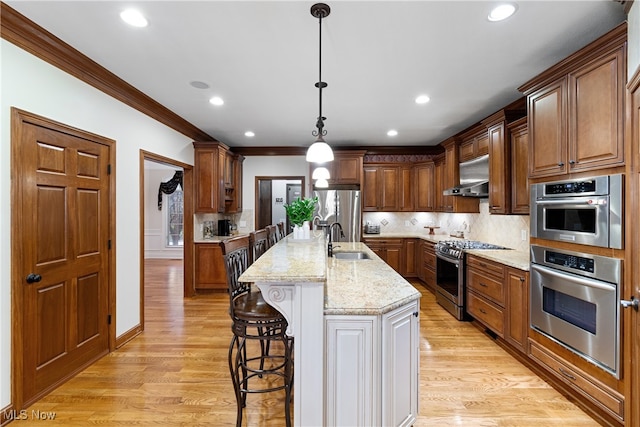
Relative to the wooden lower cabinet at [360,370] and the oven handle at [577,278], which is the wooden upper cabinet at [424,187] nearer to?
the oven handle at [577,278]

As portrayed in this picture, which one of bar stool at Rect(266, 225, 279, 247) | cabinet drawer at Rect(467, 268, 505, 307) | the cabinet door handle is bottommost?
the cabinet door handle

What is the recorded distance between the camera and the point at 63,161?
2.44m

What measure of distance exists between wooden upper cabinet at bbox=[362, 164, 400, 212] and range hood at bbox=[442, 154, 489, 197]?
4.54ft

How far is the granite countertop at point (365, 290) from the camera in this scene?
165 cm

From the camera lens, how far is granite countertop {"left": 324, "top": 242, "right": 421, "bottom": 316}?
165cm

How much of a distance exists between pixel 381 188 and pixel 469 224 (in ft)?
5.59

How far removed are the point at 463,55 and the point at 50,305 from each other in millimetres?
3734

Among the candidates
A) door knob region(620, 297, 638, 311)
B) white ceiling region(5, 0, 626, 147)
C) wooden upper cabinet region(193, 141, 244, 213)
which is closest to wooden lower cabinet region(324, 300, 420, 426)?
door knob region(620, 297, 638, 311)

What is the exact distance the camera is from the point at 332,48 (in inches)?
92.1

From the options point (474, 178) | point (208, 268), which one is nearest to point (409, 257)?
point (474, 178)

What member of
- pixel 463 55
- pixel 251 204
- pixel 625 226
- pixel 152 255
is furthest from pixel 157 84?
pixel 152 255

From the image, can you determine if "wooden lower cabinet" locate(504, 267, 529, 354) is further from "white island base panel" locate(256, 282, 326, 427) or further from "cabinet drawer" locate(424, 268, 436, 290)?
"white island base panel" locate(256, 282, 326, 427)

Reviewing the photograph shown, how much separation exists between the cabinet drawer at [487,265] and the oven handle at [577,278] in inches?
19.7
